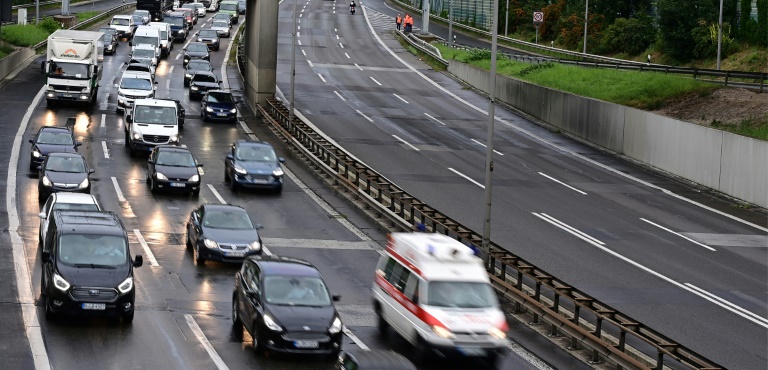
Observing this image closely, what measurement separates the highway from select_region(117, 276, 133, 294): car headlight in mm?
769

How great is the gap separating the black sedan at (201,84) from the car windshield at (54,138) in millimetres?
20981

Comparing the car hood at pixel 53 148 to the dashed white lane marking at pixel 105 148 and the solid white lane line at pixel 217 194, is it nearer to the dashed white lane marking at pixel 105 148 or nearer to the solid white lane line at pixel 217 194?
the dashed white lane marking at pixel 105 148

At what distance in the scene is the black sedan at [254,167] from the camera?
38625 millimetres

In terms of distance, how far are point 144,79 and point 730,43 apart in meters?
40.4

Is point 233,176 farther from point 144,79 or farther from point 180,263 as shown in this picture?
point 144,79

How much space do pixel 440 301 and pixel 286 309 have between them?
2.87 m

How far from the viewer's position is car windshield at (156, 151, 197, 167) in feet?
124

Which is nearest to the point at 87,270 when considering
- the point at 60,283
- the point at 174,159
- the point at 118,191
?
the point at 60,283

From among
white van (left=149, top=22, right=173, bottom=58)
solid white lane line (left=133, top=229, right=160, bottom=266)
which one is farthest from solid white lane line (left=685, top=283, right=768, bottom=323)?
white van (left=149, top=22, right=173, bottom=58)

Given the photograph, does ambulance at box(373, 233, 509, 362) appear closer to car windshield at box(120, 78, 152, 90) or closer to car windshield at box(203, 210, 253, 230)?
car windshield at box(203, 210, 253, 230)

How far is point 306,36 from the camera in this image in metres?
101

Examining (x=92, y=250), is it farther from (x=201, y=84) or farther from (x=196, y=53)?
(x=196, y=53)

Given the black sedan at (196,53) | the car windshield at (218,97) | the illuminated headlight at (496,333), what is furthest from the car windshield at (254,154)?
the black sedan at (196,53)


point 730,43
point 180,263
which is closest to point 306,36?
point 730,43
